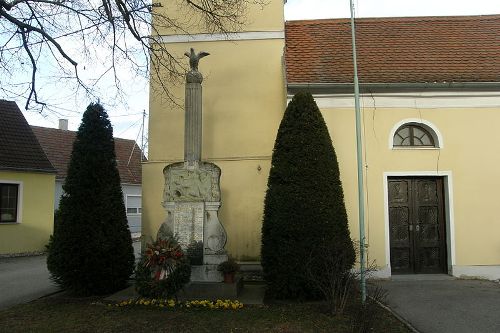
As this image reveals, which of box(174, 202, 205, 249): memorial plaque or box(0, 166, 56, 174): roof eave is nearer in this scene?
box(174, 202, 205, 249): memorial plaque

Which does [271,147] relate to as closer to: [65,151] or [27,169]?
[27,169]

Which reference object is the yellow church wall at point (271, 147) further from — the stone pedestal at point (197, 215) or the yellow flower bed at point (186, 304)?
the yellow flower bed at point (186, 304)

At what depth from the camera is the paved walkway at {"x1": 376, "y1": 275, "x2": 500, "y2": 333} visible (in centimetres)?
723

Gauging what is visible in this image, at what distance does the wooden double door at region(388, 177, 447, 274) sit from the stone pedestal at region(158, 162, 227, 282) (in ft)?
14.9

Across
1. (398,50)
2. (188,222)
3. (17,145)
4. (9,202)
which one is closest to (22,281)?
(188,222)

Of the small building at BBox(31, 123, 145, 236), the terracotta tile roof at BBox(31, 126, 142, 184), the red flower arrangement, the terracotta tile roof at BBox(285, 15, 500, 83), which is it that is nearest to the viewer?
the red flower arrangement

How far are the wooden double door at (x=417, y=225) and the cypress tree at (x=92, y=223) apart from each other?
626 cm

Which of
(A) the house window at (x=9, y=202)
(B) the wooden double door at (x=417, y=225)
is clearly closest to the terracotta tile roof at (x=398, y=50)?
(B) the wooden double door at (x=417, y=225)

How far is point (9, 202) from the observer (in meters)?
18.1

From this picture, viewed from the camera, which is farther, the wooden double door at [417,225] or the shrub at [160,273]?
the wooden double door at [417,225]

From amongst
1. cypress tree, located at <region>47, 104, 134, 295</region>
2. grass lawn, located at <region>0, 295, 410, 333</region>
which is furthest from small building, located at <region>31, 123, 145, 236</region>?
grass lawn, located at <region>0, 295, 410, 333</region>

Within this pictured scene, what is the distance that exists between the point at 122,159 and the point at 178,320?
25486mm

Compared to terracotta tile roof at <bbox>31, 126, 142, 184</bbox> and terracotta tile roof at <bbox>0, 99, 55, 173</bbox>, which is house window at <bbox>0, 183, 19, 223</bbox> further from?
terracotta tile roof at <bbox>31, 126, 142, 184</bbox>

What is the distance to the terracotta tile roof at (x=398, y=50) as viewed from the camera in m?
11.8
